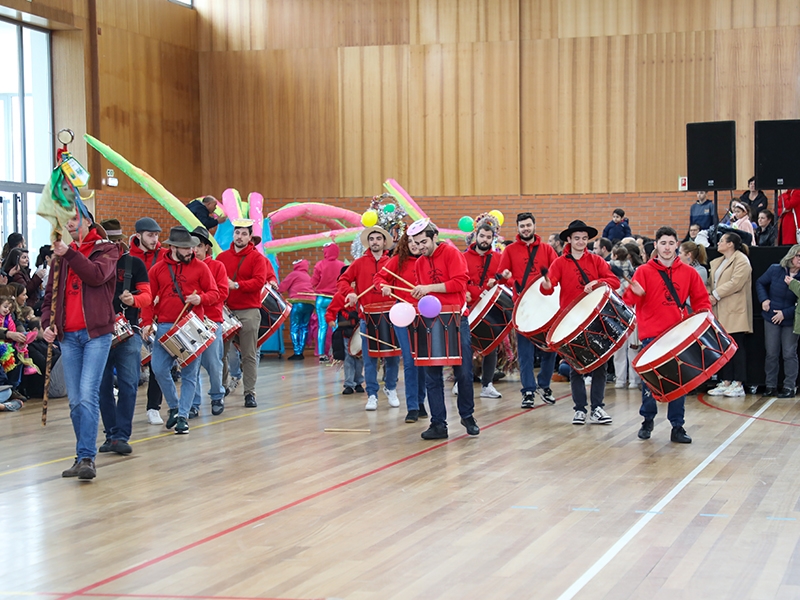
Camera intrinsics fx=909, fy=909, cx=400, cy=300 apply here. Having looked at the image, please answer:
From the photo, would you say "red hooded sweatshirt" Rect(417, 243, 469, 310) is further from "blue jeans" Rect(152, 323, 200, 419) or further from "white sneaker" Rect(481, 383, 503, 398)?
"white sneaker" Rect(481, 383, 503, 398)

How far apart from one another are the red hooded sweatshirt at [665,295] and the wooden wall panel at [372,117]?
9.56m

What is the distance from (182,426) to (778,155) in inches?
268

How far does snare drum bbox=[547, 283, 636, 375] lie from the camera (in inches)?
280

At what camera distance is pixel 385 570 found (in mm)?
3979

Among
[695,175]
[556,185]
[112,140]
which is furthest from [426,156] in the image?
[695,175]

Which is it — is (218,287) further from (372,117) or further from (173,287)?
(372,117)

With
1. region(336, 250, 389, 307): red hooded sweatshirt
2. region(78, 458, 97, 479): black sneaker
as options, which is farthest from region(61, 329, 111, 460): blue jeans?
region(336, 250, 389, 307): red hooded sweatshirt

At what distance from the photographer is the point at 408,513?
4.92 m

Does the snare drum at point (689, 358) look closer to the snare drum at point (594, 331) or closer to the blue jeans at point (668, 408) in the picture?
the blue jeans at point (668, 408)

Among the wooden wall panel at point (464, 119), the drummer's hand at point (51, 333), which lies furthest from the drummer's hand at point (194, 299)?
the wooden wall panel at point (464, 119)

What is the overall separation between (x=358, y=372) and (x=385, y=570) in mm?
6062

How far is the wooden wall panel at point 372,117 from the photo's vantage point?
625 inches

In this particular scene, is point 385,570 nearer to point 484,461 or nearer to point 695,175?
point 484,461

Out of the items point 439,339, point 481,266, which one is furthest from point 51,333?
point 481,266
